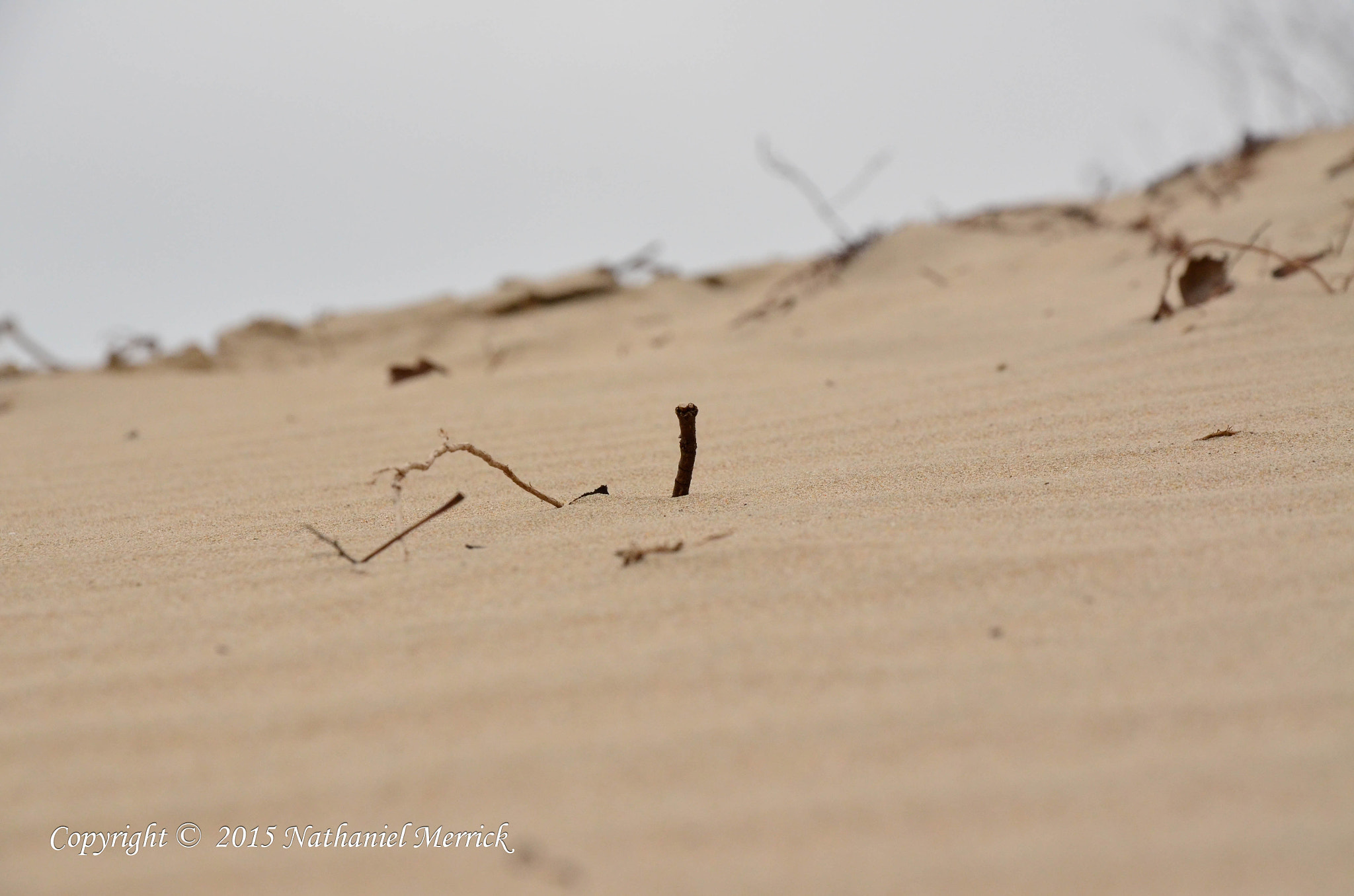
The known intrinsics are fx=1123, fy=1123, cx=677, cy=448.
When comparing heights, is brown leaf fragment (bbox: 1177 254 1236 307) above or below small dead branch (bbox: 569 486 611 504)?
above

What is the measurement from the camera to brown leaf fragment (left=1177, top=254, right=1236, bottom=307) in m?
2.85

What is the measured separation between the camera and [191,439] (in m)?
2.81

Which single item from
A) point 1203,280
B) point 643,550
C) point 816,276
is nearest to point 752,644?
point 643,550

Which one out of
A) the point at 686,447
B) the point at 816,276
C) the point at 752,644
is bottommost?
the point at 752,644

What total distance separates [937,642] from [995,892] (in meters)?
0.39

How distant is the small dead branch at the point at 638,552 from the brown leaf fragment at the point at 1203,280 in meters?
1.94

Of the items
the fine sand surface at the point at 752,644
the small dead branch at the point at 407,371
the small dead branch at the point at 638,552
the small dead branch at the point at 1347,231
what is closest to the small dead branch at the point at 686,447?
the fine sand surface at the point at 752,644

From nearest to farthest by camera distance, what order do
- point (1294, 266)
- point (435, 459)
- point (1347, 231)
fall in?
point (435, 459), point (1294, 266), point (1347, 231)

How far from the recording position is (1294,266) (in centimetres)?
280

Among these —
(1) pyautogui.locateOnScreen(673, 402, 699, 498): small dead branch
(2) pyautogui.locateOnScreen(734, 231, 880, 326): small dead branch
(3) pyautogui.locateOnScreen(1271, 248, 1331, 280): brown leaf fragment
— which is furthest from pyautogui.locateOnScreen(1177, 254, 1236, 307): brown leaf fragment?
(2) pyautogui.locateOnScreen(734, 231, 880, 326): small dead branch

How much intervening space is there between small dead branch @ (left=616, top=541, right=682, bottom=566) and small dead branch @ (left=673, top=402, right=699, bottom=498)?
1.04 feet

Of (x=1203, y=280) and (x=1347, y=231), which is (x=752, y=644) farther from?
(x=1347, y=231)

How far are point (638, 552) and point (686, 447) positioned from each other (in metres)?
0.40

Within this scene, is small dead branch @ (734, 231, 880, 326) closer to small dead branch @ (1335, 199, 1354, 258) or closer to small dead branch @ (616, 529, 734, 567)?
small dead branch @ (1335, 199, 1354, 258)
